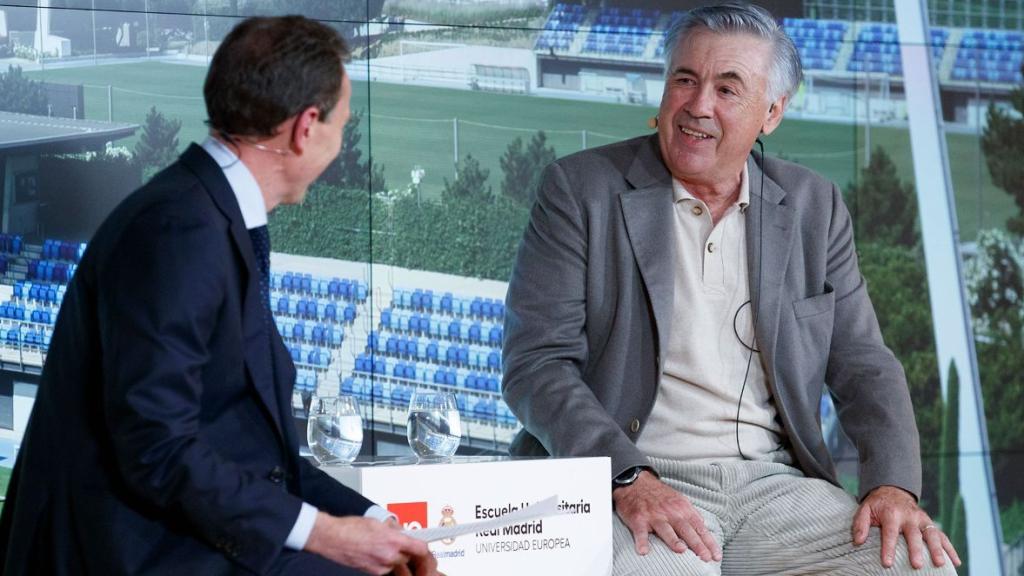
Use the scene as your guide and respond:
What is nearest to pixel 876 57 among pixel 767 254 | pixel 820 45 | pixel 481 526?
pixel 820 45

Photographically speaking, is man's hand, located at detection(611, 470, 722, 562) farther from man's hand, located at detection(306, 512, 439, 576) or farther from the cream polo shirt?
man's hand, located at detection(306, 512, 439, 576)

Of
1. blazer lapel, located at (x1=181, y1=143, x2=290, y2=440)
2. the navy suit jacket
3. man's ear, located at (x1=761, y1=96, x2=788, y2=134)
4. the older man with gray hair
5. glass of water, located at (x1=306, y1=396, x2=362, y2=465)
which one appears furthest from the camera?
man's ear, located at (x1=761, y1=96, x2=788, y2=134)

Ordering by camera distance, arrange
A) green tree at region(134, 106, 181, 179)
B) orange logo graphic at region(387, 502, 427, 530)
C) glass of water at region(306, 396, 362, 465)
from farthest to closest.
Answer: green tree at region(134, 106, 181, 179) → glass of water at region(306, 396, 362, 465) → orange logo graphic at region(387, 502, 427, 530)

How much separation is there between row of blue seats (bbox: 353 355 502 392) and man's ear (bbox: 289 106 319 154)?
2.26 meters

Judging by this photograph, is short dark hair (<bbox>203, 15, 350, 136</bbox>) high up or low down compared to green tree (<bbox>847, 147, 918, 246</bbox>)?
up

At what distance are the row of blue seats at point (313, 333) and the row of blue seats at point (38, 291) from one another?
0.63m

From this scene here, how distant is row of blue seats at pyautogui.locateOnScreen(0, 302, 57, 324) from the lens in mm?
3754

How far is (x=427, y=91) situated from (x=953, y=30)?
72.3 inches

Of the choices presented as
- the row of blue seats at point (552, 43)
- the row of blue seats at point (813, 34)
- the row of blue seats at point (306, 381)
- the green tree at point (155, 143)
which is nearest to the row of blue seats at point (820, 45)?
the row of blue seats at point (813, 34)

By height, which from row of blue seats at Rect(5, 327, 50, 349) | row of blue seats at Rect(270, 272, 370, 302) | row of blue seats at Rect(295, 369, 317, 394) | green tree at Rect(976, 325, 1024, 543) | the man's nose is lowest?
green tree at Rect(976, 325, 1024, 543)

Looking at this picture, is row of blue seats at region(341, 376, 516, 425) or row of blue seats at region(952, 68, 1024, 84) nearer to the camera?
row of blue seats at region(341, 376, 516, 425)

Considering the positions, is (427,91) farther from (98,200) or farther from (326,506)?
(326,506)

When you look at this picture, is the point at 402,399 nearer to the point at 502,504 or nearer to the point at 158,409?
the point at 502,504

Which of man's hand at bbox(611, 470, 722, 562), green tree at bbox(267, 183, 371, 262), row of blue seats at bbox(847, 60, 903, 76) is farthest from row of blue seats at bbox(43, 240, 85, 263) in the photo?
row of blue seats at bbox(847, 60, 903, 76)
